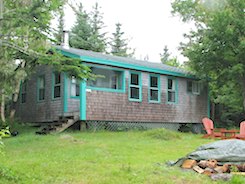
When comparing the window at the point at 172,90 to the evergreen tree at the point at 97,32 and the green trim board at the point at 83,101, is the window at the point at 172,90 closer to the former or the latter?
the green trim board at the point at 83,101

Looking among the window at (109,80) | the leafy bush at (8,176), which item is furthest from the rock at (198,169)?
the window at (109,80)

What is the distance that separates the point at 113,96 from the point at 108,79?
1226mm

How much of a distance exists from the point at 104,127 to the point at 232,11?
807cm

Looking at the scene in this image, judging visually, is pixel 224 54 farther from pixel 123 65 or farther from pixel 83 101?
pixel 83 101

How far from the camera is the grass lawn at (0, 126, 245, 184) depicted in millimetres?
5699

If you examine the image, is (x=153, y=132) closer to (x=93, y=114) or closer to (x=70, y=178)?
(x=93, y=114)

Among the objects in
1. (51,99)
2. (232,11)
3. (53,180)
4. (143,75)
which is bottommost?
(53,180)

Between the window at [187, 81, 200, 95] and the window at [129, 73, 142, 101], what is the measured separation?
3.58 m

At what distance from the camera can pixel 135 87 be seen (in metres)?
16.3

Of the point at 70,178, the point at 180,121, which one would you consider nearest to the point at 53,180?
the point at 70,178

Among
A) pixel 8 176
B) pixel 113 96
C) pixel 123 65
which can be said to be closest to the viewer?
pixel 8 176

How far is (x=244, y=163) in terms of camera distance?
6.57 m

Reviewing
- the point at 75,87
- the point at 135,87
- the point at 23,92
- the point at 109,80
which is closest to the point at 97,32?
the point at 23,92

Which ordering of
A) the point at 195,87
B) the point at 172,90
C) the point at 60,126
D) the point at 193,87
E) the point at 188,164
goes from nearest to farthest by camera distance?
1. the point at 188,164
2. the point at 60,126
3. the point at 172,90
4. the point at 193,87
5. the point at 195,87
